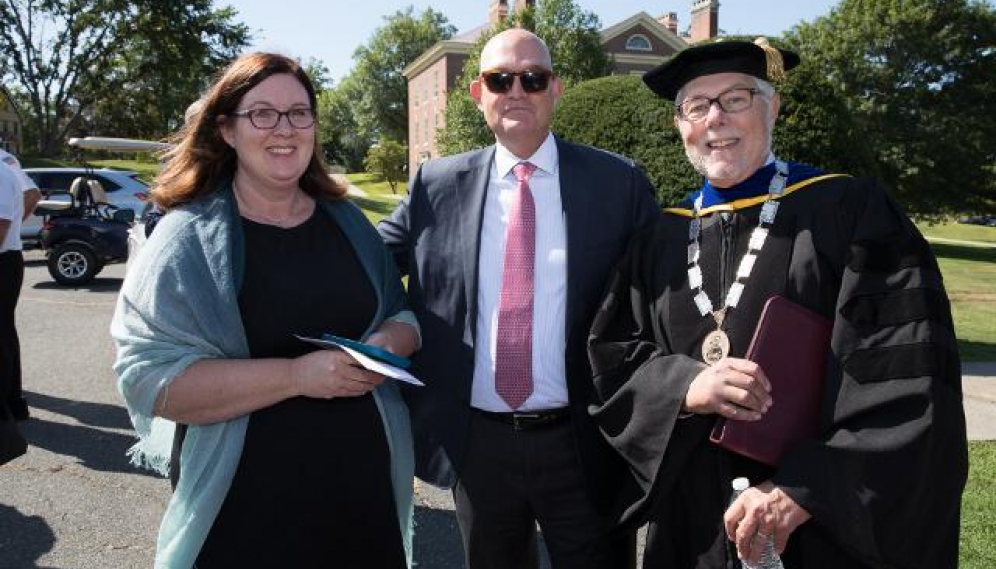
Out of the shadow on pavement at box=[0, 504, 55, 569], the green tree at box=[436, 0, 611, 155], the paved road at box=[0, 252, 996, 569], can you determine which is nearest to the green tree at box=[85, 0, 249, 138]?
the green tree at box=[436, 0, 611, 155]

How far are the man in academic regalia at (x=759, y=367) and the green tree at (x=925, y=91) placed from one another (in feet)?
99.2

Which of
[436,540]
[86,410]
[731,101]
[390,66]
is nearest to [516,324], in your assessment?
[731,101]

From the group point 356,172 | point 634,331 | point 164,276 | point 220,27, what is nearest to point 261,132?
point 164,276

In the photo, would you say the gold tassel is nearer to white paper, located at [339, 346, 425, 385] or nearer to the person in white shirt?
white paper, located at [339, 346, 425, 385]

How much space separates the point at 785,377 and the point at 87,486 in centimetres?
427

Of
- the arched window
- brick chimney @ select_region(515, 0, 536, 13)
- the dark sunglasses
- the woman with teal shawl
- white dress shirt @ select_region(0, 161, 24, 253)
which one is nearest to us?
the woman with teal shawl

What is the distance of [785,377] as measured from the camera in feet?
6.93

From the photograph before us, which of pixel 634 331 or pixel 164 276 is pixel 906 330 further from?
pixel 164 276

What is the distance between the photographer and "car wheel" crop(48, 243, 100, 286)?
42.8 ft

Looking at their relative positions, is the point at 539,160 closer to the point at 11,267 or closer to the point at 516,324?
the point at 516,324

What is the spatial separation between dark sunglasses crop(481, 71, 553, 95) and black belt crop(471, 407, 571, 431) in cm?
112

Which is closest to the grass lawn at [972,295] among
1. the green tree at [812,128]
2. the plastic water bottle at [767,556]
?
the green tree at [812,128]

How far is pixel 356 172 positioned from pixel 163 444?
241 feet

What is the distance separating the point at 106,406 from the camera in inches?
261
